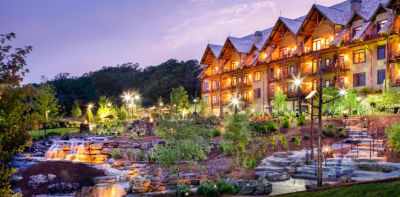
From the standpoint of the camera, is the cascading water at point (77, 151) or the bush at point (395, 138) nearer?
the bush at point (395, 138)

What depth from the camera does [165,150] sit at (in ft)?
48.8

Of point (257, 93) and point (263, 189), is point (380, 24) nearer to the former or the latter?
point (257, 93)

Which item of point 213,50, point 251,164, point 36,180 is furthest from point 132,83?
point 251,164

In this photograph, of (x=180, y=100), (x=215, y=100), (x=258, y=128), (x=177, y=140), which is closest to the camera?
(x=177, y=140)

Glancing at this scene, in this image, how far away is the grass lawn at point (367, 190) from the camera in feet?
28.8

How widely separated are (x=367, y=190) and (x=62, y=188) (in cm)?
1394

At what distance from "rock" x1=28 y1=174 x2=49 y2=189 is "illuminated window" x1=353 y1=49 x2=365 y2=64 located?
98.0ft

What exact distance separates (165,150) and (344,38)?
28539 millimetres

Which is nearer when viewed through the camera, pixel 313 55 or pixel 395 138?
pixel 395 138

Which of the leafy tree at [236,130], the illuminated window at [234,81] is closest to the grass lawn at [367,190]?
the leafy tree at [236,130]

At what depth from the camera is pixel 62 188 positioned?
17.7 metres

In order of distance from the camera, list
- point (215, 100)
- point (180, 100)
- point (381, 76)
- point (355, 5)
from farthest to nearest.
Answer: point (215, 100) < point (180, 100) < point (355, 5) < point (381, 76)

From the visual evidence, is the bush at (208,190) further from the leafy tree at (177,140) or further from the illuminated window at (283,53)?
the illuminated window at (283,53)

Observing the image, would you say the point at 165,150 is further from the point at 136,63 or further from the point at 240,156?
the point at 136,63
